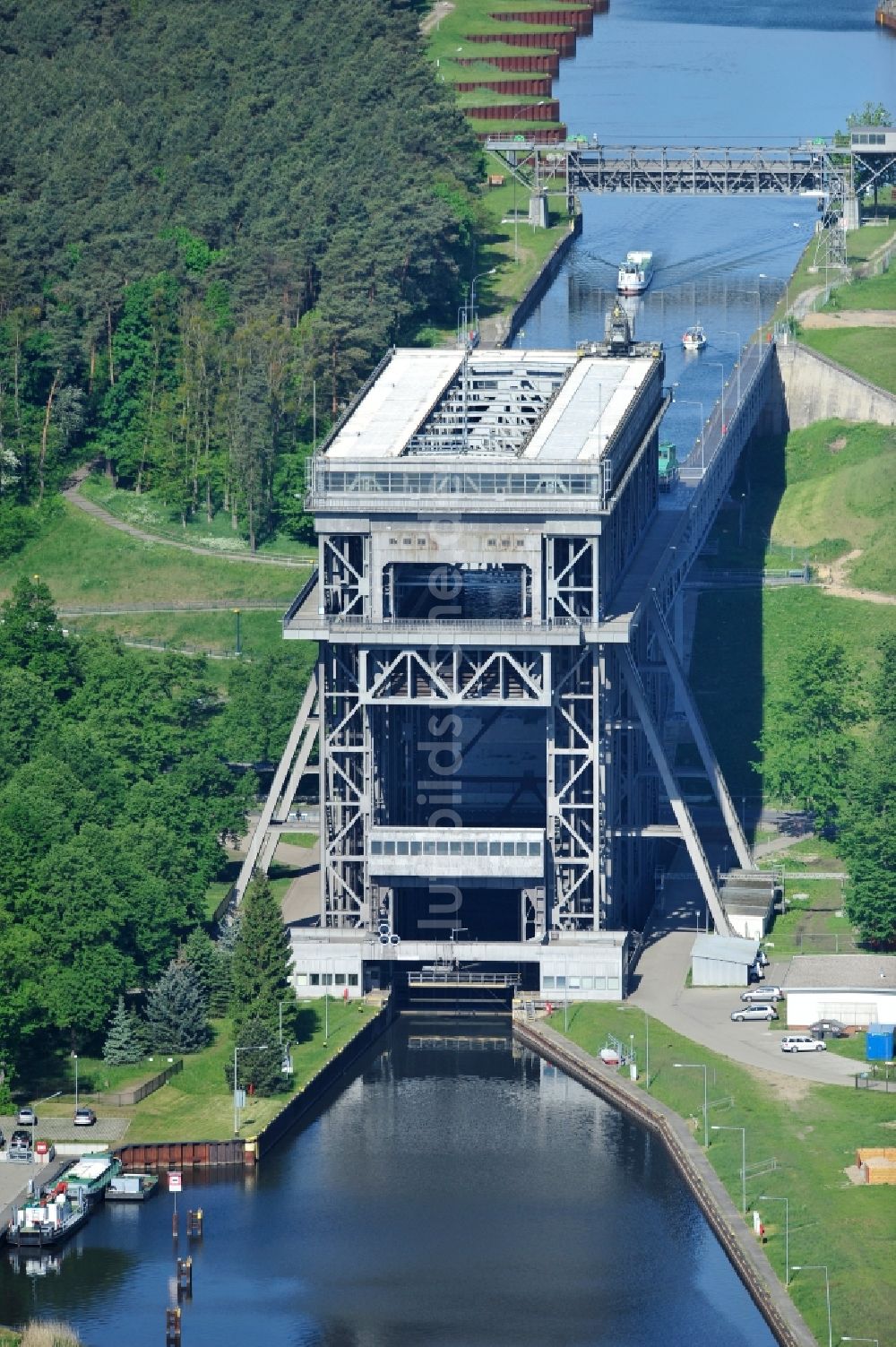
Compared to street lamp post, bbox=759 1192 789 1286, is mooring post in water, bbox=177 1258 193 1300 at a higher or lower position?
lower

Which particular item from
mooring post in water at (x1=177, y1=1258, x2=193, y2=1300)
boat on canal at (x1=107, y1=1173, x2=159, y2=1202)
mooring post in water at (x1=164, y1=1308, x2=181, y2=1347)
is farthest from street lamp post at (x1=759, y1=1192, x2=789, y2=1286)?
boat on canal at (x1=107, y1=1173, x2=159, y2=1202)

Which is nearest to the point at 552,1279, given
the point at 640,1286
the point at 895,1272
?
the point at 640,1286

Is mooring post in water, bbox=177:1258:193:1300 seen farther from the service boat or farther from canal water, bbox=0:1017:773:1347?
the service boat

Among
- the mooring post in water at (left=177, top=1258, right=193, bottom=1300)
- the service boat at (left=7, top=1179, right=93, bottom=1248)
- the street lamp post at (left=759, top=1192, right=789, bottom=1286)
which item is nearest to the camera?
the street lamp post at (left=759, top=1192, right=789, bottom=1286)

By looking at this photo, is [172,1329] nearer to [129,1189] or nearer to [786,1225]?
[129,1189]

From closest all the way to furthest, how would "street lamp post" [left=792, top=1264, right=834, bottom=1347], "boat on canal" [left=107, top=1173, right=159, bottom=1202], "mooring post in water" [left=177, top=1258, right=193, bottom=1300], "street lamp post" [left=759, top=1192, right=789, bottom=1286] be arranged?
1. "street lamp post" [left=792, top=1264, right=834, bottom=1347]
2. "street lamp post" [left=759, top=1192, right=789, bottom=1286]
3. "mooring post in water" [left=177, top=1258, right=193, bottom=1300]
4. "boat on canal" [left=107, top=1173, right=159, bottom=1202]
